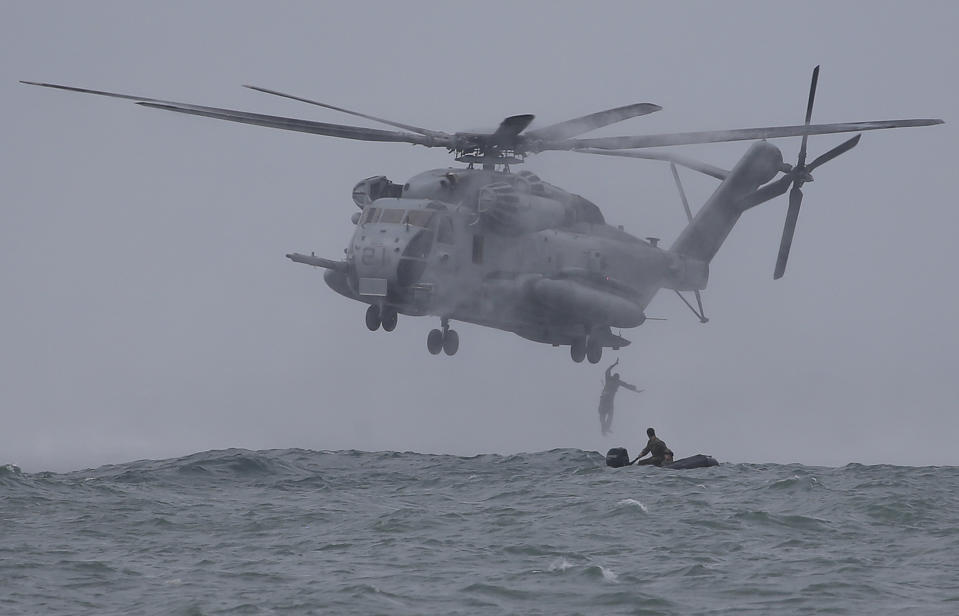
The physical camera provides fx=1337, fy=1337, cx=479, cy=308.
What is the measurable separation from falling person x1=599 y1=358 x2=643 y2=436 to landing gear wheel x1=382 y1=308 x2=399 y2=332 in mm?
10185

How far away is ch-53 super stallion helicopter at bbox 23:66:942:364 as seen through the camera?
30.8m

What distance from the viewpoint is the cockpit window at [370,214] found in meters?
32.0

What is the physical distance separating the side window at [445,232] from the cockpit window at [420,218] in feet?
1.06

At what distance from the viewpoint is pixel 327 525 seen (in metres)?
24.0

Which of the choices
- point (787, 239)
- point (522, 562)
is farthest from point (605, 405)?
point (522, 562)

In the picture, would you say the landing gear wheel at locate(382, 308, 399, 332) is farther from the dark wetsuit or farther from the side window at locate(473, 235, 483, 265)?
the dark wetsuit

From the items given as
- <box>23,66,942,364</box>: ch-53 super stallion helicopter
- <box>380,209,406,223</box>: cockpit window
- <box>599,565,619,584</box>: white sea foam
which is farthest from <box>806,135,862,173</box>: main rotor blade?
<box>599,565,619,584</box>: white sea foam

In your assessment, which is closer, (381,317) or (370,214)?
(381,317)

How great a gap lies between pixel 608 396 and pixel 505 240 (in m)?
9.19

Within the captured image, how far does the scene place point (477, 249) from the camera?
32.7m

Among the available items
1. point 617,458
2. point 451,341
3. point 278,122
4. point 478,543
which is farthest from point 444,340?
point 478,543

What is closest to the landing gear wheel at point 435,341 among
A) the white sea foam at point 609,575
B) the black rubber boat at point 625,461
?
the black rubber boat at point 625,461

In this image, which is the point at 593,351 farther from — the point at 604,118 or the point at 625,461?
the point at 604,118

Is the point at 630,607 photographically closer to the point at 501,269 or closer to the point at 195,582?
the point at 195,582
